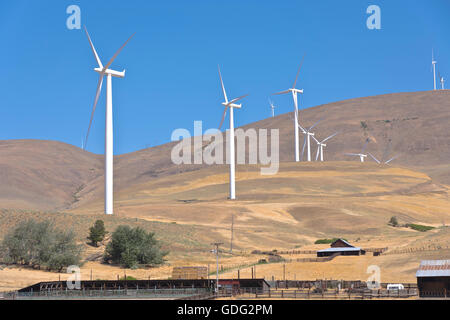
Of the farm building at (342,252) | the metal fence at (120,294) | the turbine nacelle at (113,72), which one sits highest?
the turbine nacelle at (113,72)

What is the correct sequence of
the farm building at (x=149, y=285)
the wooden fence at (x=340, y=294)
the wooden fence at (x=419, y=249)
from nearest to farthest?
the wooden fence at (x=340, y=294), the farm building at (x=149, y=285), the wooden fence at (x=419, y=249)

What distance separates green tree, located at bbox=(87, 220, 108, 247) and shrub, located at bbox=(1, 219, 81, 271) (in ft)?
32.5

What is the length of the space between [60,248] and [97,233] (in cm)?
1292

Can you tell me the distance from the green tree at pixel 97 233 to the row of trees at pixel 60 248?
427cm

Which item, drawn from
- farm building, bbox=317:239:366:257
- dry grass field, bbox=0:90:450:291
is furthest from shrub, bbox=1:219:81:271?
farm building, bbox=317:239:366:257

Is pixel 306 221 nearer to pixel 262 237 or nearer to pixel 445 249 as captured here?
pixel 262 237

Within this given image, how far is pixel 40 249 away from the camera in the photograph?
79.8 m

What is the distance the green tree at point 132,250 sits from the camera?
84869mm

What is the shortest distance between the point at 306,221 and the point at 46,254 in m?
58.7

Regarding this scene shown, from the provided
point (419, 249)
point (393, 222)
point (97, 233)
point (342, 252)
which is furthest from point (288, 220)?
point (97, 233)

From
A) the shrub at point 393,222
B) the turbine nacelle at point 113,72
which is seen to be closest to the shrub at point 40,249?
the turbine nacelle at point 113,72

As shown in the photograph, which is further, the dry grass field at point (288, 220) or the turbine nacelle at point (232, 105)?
the turbine nacelle at point (232, 105)

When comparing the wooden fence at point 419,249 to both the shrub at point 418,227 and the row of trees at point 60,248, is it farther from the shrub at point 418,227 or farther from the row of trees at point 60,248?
the shrub at point 418,227
